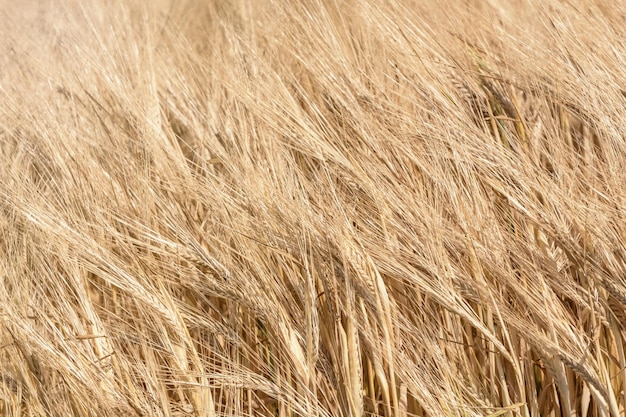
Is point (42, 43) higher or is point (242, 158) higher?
point (42, 43)

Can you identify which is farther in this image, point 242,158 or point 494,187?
point 242,158

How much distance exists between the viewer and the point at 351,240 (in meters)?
1.00

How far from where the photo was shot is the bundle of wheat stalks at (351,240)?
40.0 inches

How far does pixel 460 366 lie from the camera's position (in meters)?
1.14

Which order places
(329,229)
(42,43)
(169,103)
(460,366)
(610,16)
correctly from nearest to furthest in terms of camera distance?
(329,229) → (460,366) → (610,16) → (169,103) → (42,43)

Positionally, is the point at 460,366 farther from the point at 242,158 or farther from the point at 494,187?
the point at 242,158

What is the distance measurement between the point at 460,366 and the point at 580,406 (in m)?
0.22

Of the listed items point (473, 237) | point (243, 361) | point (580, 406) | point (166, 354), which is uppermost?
point (473, 237)

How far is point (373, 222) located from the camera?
109 cm

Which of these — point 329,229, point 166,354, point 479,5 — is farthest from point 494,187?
point 479,5

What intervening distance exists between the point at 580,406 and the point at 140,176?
77 cm

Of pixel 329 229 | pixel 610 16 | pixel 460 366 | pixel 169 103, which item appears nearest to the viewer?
pixel 329 229

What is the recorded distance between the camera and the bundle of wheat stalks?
3.33ft

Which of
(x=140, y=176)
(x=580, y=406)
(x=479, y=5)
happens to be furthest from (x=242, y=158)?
(x=479, y=5)
